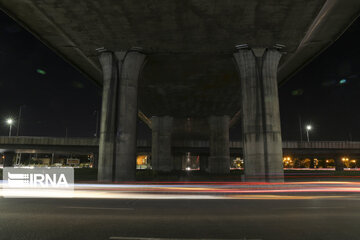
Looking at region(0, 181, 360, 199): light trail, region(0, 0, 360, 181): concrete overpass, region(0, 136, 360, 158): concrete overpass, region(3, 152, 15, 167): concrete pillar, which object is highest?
region(0, 0, 360, 181): concrete overpass

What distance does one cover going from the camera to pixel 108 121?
2436 centimetres

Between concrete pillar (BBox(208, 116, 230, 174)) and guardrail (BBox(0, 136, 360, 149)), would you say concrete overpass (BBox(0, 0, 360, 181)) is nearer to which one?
concrete pillar (BBox(208, 116, 230, 174))

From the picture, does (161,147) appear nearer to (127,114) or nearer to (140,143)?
(140,143)

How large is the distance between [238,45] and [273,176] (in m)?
13.6

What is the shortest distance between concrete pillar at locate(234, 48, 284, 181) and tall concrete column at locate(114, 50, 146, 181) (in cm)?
1132

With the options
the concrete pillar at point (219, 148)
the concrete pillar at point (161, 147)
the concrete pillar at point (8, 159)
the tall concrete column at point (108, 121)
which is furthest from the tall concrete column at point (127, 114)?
the concrete pillar at point (8, 159)

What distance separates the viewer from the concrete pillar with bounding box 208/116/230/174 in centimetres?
5125

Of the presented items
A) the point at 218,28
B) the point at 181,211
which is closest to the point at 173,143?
the point at 218,28

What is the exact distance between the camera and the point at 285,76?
3475 cm

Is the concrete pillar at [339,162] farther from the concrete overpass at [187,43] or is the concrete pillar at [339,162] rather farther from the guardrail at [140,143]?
the concrete overpass at [187,43]

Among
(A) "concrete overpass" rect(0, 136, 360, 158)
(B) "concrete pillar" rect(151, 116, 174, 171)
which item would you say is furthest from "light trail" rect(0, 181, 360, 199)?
(A) "concrete overpass" rect(0, 136, 360, 158)

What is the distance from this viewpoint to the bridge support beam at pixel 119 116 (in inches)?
933

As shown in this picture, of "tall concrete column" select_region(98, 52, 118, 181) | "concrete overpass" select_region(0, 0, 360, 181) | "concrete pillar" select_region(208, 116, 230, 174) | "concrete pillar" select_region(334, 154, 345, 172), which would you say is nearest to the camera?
"concrete overpass" select_region(0, 0, 360, 181)

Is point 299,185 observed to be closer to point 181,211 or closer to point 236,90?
point 181,211
